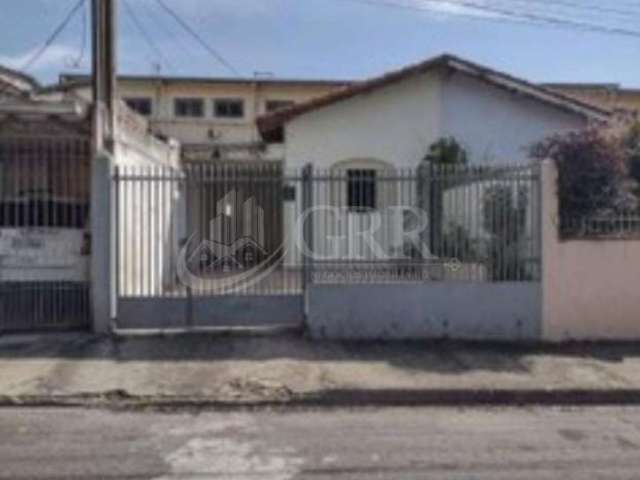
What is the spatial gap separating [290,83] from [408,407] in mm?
24955

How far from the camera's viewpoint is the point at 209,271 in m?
12.2

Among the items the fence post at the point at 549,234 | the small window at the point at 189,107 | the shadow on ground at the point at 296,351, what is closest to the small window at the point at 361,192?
the shadow on ground at the point at 296,351

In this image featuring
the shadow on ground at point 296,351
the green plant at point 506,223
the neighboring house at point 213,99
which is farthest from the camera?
the neighboring house at point 213,99

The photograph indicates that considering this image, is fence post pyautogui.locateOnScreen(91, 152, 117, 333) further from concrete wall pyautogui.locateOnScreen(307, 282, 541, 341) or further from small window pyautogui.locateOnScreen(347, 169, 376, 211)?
small window pyautogui.locateOnScreen(347, 169, 376, 211)

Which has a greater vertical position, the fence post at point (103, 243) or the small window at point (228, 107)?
the small window at point (228, 107)

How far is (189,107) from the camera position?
33000mm

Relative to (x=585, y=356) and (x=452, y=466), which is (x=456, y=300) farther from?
(x=452, y=466)

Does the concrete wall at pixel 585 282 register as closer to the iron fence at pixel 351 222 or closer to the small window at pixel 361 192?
the iron fence at pixel 351 222

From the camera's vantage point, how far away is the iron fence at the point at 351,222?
11820 millimetres

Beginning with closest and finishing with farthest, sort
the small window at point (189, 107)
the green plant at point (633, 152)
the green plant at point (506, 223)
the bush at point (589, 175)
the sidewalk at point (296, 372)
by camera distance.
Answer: the sidewalk at point (296, 372)
the bush at point (589, 175)
the green plant at point (506, 223)
the green plant at point (633, 152)
the small window at point (189, 107)

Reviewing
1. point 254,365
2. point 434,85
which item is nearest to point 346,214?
point 254,365

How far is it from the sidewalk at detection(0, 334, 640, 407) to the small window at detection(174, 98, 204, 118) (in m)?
22.1

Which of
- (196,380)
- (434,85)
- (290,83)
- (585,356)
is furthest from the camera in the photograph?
(290,83)

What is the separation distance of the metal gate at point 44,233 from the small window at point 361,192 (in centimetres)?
366
